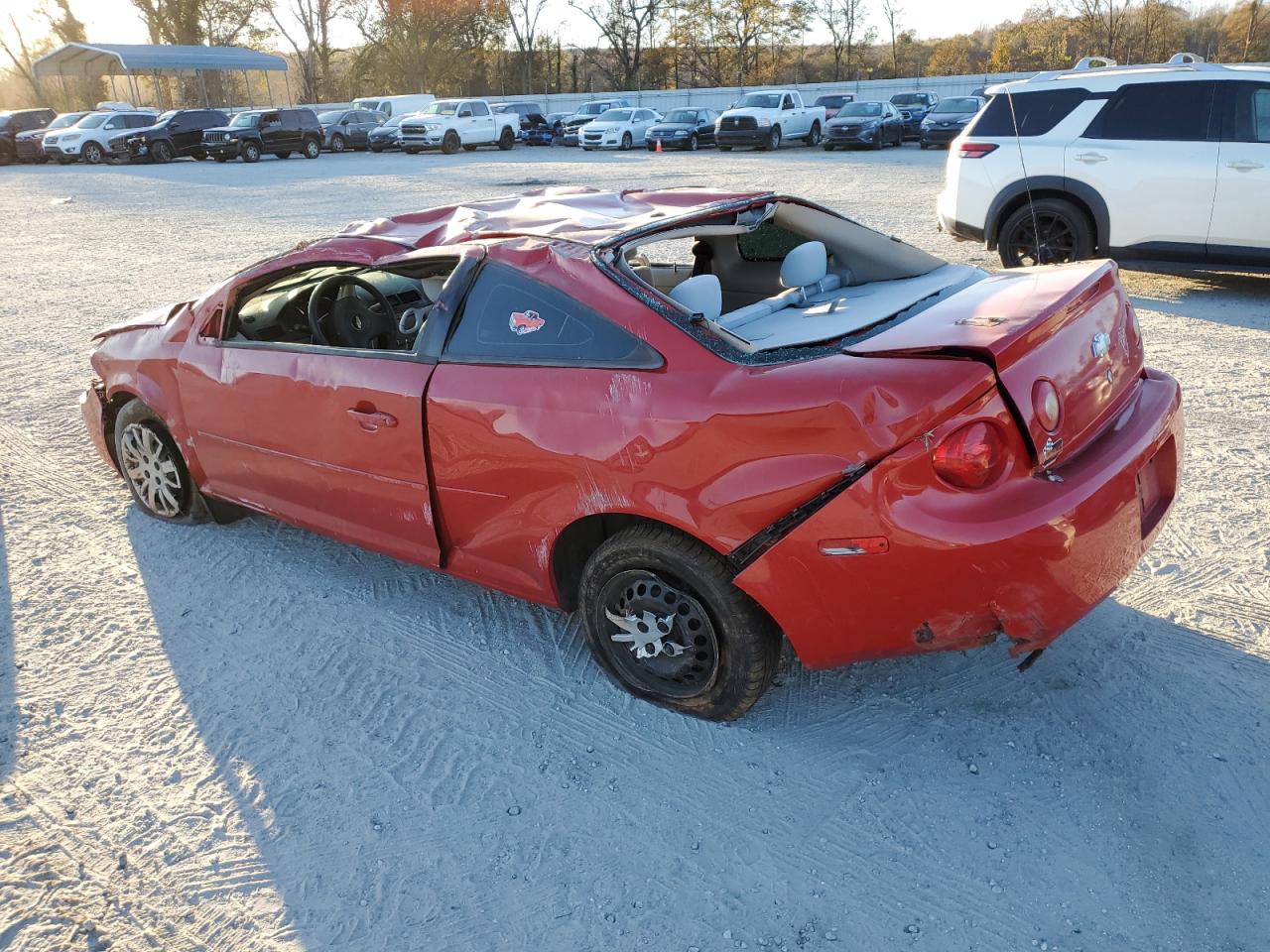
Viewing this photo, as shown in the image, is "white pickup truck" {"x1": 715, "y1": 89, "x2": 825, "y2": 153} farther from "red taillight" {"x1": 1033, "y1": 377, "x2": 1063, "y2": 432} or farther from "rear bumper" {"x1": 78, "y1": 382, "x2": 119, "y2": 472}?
"red taillight" {"x1": 1033, "y1": 377, "x2": 1063, "y2": 432}

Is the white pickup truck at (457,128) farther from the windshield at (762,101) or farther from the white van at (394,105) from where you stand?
the windshield at (762,101)

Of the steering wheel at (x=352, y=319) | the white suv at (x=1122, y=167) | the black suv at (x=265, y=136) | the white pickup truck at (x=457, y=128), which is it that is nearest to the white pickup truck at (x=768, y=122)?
the white pickup truck at (x=457, y=128)

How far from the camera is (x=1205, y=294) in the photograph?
838 cm

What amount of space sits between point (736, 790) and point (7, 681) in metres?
2.70

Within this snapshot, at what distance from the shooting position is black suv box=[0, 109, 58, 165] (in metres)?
34.0

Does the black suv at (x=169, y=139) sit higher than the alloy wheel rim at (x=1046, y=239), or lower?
higher

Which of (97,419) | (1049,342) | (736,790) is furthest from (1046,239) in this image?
(97,419)

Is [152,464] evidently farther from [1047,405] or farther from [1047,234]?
[1047,234]

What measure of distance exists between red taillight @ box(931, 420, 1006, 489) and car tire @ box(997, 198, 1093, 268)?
6.59m

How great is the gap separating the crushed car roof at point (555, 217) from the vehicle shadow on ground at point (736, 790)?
4.85ft

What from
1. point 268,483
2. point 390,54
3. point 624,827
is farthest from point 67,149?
point 624,827

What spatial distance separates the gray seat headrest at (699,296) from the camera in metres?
3.26

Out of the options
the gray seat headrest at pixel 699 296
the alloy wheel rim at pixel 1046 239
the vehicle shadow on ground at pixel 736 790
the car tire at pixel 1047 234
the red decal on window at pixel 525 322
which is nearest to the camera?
the vehicle shadow on ground at pixel 736 790

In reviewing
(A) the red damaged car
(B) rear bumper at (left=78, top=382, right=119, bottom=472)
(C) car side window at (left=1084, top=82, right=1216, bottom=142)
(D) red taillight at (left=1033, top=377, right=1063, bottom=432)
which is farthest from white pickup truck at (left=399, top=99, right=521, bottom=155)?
(D) red taillight at (left=1033, top=377, right=1063, bottom=432)
